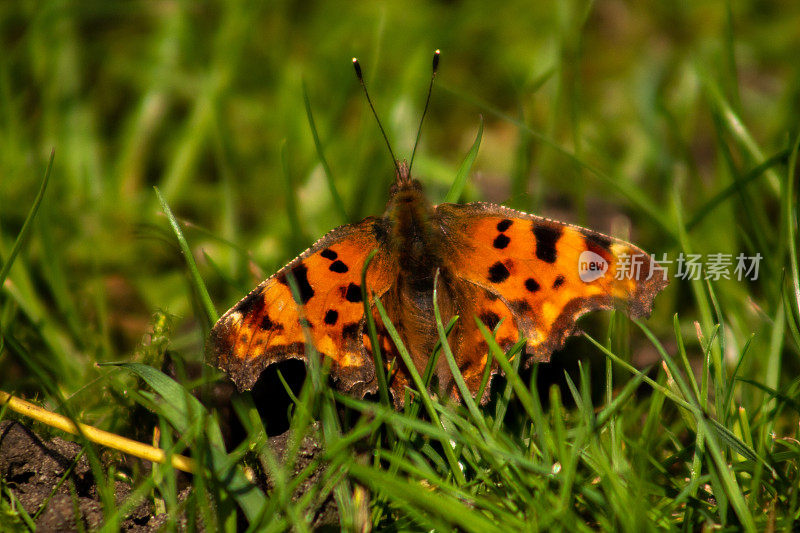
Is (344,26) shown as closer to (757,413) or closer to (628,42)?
(628,42)

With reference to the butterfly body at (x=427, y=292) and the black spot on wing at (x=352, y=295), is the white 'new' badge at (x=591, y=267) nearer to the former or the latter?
the butterfly body at (x=427, y=292)

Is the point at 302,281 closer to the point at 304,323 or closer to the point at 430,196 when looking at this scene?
the point at 304,323

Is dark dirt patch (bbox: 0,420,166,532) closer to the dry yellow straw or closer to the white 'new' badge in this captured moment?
the dry yellow straw

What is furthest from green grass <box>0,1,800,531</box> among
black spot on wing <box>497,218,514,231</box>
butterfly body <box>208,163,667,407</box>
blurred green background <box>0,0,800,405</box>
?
black spot on wing <box>497,218,514,231</box>

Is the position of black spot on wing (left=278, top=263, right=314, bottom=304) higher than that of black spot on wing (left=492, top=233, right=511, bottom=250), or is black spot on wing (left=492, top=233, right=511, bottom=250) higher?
black spot on wing (left=492, top=233, right=511, bottom=250)

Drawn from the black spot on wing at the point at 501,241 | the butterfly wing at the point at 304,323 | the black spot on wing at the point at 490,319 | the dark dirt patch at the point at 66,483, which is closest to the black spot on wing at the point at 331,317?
the butterfly wing at the point at 304,323

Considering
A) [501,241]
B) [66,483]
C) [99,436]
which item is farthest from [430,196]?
[66,483]
